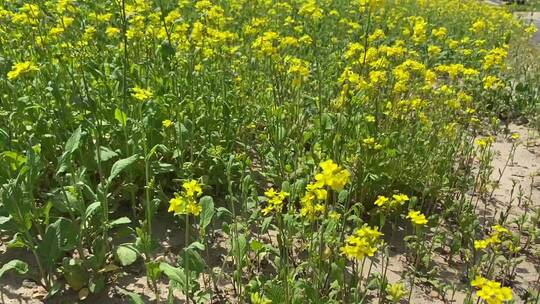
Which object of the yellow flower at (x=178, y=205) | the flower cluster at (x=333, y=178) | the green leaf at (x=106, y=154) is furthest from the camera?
the green leaf at (x=106, y=154)

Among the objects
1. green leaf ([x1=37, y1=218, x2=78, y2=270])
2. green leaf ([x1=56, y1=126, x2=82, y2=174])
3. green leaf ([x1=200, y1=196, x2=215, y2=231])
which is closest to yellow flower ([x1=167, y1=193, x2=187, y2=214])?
green leaf ([x1=200, y1=196, x2=215, y2=231])

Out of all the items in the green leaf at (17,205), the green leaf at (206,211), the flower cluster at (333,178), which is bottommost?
the green leaf at (206,211)

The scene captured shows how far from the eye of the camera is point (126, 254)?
8.21 feet

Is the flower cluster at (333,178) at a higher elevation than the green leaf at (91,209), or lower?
higher

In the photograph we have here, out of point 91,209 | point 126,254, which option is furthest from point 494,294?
point 91,209

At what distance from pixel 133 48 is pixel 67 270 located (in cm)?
210

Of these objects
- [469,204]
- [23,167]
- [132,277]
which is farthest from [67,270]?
[469,204]

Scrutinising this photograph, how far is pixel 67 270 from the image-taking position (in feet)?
7.97

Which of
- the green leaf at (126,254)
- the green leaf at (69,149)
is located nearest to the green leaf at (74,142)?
the green leaf at (69,149)

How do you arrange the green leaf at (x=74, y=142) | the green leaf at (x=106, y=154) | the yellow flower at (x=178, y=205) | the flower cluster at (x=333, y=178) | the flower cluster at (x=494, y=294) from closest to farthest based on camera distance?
the flower cluster at (x=494, y=294) < the flower cluster at (x=333, y=178) < the yellow flower at (x=178, y=205) < the green leaf at (x=74, y=142) < the green leaf at (x=106, y=154)

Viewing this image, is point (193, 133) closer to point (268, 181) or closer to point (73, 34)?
point (268, 181)

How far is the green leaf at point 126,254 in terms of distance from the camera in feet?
8.13

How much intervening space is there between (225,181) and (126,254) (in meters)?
0.96

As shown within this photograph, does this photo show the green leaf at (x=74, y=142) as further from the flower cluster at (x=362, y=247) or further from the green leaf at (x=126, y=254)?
the flower cluster at (x=362, y=247)
